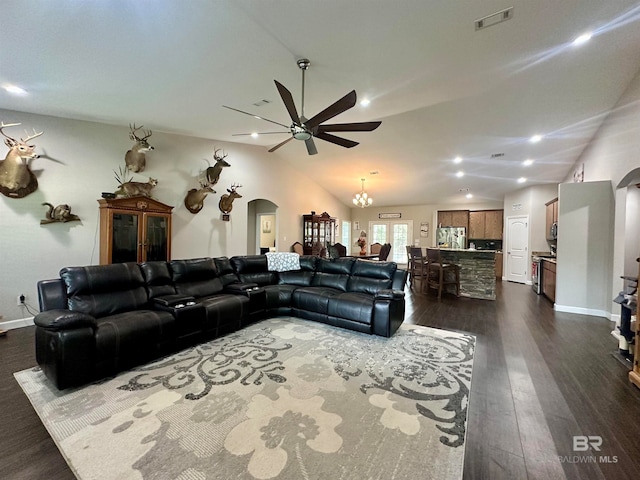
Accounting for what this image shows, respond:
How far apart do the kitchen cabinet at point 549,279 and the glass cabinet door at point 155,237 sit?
7.81 m

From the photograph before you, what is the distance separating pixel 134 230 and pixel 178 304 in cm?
230

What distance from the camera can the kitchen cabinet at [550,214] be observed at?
6.64m

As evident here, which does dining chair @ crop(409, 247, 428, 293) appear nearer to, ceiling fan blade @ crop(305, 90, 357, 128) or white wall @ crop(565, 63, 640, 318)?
white wall @ crop(565, 63, 640, 318)

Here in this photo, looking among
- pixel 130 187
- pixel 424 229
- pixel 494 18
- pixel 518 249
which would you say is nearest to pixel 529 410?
pixel 494 18

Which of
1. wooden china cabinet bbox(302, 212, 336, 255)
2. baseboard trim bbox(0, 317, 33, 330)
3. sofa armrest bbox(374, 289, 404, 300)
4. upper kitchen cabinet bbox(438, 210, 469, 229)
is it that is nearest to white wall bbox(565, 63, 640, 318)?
sofa armrest bbox(374, 289, 404, 300)

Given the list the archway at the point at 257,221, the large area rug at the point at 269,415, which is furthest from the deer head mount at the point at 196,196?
the large area rug at the point at 269,415

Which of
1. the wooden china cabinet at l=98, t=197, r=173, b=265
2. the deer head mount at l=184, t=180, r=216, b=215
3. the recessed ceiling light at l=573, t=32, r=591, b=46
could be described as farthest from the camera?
the deer head mount at l=184, t=180, r=216, b=215

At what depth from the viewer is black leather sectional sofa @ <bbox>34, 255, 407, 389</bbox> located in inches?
92.4

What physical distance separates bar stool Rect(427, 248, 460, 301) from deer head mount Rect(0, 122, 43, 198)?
7.24 metres

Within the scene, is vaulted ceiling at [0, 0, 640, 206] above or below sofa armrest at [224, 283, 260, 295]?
above

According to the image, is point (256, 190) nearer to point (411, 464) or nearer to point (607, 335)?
point (411, 464)

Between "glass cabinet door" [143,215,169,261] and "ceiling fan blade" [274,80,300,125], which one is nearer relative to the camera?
"ceiling fan blade" [274,80,300,125]

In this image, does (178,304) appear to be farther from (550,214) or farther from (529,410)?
(550,214)

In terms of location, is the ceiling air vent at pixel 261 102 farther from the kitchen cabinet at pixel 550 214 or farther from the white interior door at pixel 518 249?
the white interior door at pixel 518 249
